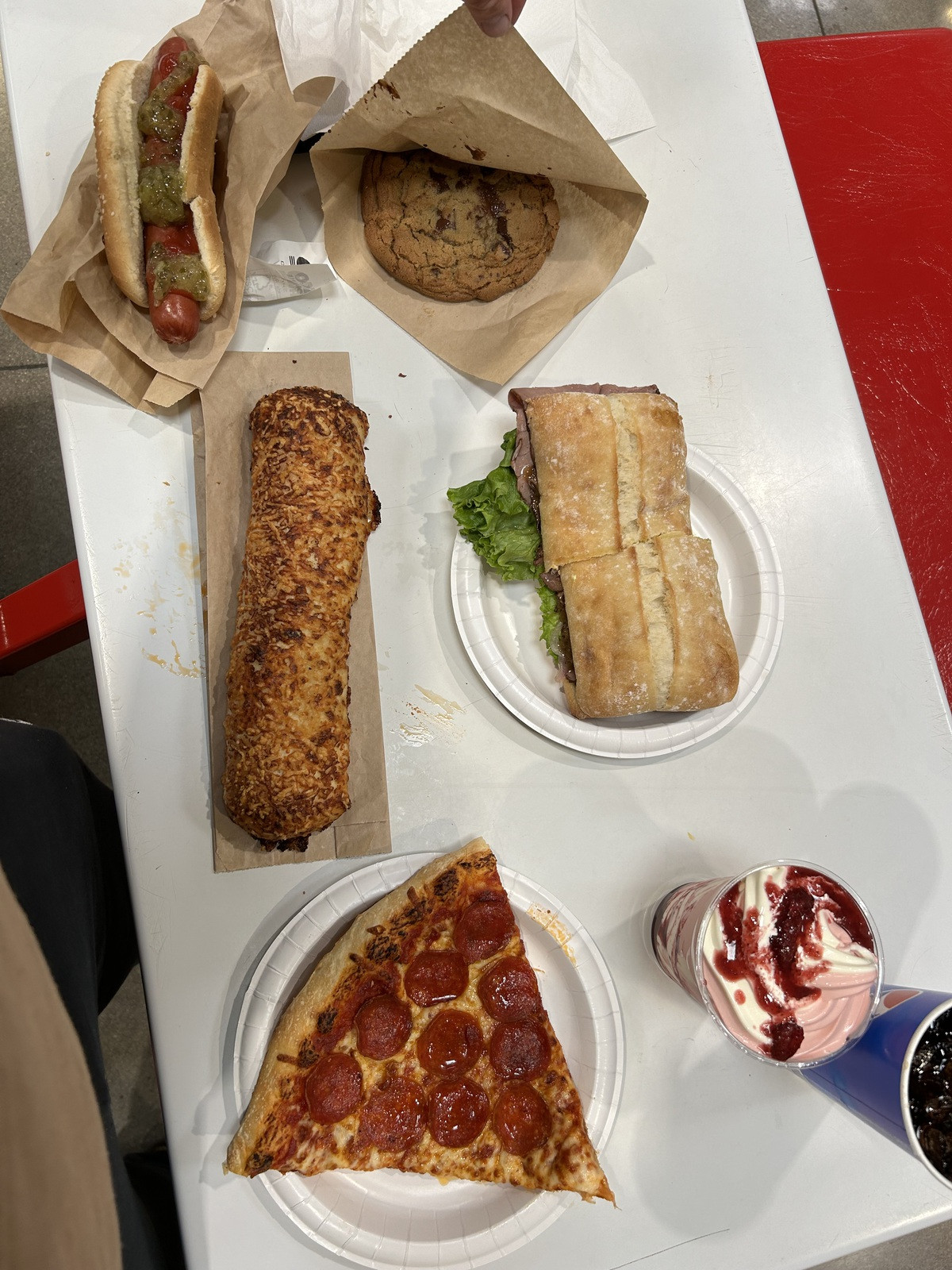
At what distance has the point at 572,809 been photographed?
62.0 inches

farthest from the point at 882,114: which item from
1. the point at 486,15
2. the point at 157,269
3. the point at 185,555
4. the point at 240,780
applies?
the point at 240,780

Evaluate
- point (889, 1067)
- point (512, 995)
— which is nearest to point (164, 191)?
point (512, 995)

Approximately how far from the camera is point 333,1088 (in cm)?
135

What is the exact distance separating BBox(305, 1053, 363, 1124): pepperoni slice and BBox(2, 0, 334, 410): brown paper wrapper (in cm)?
126

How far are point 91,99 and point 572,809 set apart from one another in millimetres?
1769

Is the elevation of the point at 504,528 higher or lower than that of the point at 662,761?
higher

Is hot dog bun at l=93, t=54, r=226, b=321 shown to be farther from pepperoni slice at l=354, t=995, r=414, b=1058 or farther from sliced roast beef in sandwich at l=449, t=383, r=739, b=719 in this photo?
pepperoni slice at l=354, t=995, r=414, b=1058

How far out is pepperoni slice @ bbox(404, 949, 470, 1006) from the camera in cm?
143

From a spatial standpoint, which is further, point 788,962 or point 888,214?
point 888,214

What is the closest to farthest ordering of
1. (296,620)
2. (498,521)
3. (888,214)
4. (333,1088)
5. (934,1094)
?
(934,1094), (333,1088), (296,620), (498,521), (888,214)

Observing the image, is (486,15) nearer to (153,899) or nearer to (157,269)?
(157,269)

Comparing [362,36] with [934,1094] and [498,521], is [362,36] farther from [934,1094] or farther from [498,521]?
[934,1094]

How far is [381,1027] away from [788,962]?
705mm

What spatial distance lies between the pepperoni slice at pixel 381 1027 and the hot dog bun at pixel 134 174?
4.44 ft
